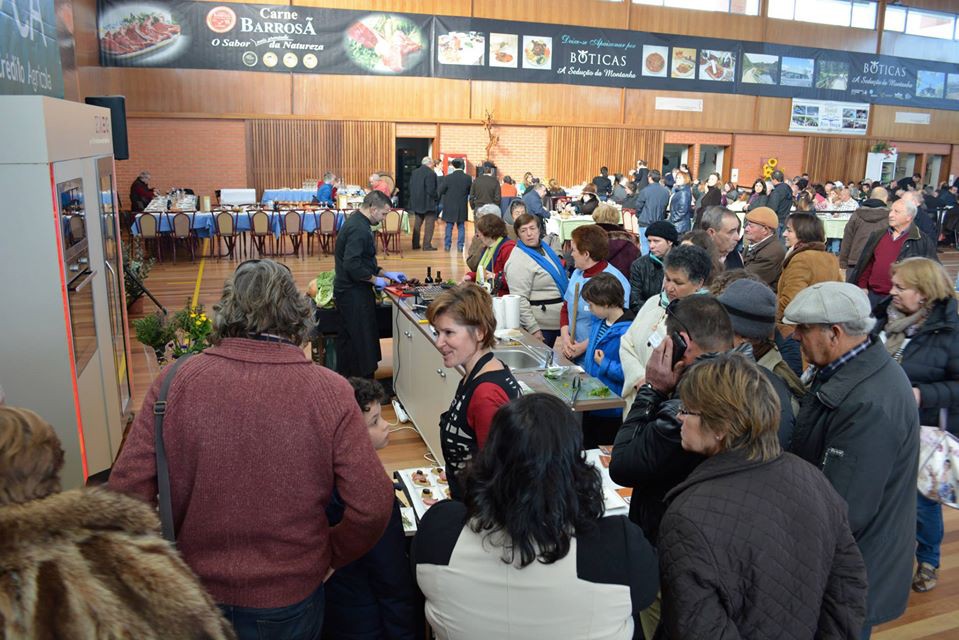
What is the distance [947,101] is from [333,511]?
24832 mm

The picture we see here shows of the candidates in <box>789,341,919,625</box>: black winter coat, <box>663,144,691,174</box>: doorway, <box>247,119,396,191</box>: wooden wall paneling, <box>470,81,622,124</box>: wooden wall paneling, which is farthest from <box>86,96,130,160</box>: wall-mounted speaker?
<box>663,144,691,174</box>: doorway

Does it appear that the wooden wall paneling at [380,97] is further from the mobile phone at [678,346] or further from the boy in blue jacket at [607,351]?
the mobile phone at [678,346]

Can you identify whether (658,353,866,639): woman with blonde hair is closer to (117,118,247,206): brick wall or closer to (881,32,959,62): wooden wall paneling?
(117,118,247,206): brick wall

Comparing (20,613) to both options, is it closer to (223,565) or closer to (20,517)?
(20,517)

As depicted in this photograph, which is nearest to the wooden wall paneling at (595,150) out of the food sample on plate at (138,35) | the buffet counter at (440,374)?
the food sample on plate at (138,35)

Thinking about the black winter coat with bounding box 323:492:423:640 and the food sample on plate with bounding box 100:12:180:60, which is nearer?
the black winter coat with bounding box 323:492:423:640

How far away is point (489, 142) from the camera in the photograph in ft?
56.0

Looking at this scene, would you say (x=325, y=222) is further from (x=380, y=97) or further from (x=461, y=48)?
(x=461, y=48)

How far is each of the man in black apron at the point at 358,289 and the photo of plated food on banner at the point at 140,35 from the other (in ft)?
36.2

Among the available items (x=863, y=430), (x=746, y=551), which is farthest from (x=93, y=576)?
(x=863, y=430)

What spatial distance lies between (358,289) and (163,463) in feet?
12.7

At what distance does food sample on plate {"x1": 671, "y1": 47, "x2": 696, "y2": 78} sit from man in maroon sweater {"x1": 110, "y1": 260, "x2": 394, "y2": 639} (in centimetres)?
1797

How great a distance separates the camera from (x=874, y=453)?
199cm

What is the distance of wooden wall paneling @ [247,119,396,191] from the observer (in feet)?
50.9
